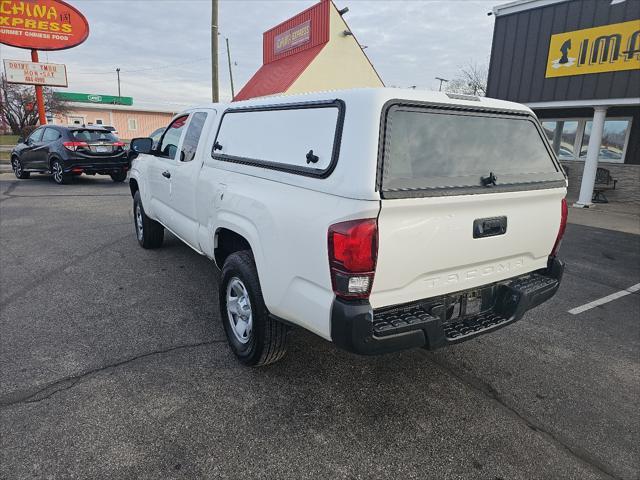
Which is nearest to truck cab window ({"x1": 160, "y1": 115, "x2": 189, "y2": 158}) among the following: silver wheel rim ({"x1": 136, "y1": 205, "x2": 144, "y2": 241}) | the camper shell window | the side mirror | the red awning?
the side mirror

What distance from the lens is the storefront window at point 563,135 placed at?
47.0ft

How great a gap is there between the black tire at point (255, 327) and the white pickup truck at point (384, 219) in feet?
0.04

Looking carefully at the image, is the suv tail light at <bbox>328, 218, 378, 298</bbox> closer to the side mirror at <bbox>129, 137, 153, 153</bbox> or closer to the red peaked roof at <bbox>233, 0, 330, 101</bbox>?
the side mirror at <bbox>129, 137, 153, 153</bbox>

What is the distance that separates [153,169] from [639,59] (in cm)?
1140

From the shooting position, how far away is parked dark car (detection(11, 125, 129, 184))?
1202 centimetres

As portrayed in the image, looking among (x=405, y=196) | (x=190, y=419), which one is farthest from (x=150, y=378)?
(x=405, y=196)

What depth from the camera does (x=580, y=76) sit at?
11500 millimetres

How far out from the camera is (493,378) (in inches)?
125

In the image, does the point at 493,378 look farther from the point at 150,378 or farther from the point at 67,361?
the point at 67,361

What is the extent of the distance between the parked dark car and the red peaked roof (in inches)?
309

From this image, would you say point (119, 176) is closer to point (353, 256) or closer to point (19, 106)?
point (353, 256)

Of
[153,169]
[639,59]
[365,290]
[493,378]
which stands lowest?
[493,378]

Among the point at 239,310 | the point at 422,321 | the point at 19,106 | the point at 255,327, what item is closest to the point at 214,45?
the point at 239,310

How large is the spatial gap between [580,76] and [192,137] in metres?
11.4
